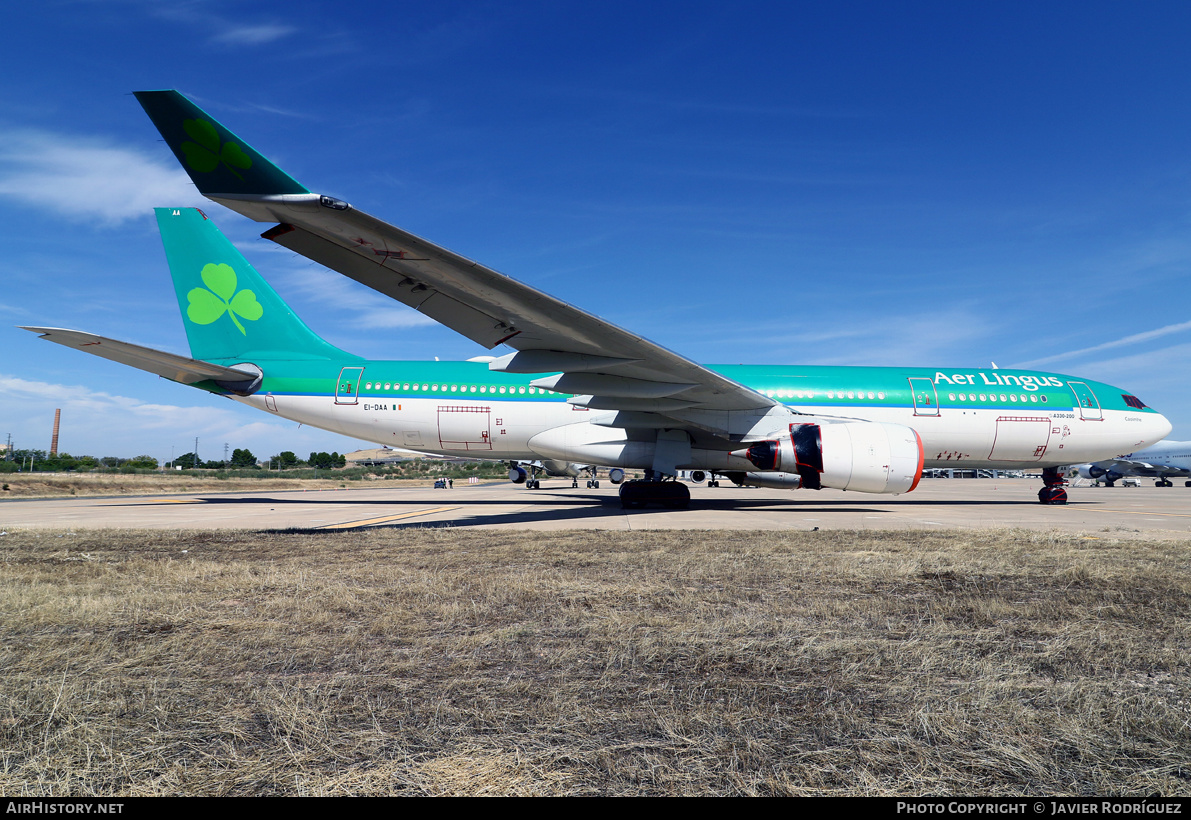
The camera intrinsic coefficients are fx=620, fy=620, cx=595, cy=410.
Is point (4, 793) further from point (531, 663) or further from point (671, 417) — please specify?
point (671, 417)

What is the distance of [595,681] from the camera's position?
2.71 metres

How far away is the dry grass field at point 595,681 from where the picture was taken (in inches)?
74.0

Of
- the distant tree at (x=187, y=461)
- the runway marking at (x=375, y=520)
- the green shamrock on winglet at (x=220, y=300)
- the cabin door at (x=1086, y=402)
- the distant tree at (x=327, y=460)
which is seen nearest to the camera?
the runway marking at (x=375, y=520)

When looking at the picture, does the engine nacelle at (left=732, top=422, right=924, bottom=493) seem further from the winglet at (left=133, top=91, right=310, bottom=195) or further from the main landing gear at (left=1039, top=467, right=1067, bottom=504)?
the winglet at (left=133, top=91, right=310, bottom=195)

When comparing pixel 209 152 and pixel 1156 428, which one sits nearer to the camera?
pixel 209 152

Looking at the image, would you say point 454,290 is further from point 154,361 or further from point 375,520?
point 154,361

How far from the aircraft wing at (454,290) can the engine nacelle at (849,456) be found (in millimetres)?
1054

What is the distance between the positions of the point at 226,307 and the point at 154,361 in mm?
2223

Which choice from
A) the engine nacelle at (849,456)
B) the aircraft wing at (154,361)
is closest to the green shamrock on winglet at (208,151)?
the aircraft wing at (154,361)

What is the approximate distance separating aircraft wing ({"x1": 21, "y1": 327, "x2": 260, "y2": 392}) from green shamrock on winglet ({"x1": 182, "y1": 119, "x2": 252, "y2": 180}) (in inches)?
308

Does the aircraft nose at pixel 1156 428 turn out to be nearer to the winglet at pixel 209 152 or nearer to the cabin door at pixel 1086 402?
the cabin door at pixel 1086 402

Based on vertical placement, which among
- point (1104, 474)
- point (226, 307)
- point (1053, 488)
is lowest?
point (1053, 488)

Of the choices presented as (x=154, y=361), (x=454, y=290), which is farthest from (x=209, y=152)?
(x=154, y=361)
